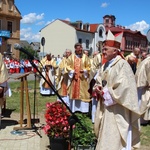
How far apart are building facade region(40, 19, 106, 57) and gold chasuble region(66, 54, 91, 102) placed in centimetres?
5473

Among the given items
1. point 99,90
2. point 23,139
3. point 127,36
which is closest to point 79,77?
point 23,139

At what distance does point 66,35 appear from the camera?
6562 centimetres

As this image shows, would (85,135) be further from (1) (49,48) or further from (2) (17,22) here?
(1) (49,48)

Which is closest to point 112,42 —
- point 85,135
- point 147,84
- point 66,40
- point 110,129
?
point 110,129

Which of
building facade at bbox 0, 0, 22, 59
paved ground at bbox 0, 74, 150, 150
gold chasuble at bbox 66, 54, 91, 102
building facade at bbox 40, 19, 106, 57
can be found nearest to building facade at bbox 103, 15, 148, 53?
building facade at bbox 40, 19, 106, 57

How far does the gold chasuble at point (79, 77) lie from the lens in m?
9.54

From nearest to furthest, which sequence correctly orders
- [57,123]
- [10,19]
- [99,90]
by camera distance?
[99,90]
[57,123]
[10,19]

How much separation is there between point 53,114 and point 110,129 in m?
1.57

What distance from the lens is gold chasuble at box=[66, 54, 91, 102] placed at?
9539 millimetres

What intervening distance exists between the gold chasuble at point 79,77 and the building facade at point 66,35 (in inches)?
2155

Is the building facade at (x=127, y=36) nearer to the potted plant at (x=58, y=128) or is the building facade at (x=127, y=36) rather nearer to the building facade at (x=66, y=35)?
the building facade at (x=66, y=35)

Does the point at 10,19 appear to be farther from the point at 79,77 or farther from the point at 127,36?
the point at 79,77

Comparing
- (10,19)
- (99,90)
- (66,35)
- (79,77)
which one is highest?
(10,19)

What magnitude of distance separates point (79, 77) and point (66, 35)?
5658cm
